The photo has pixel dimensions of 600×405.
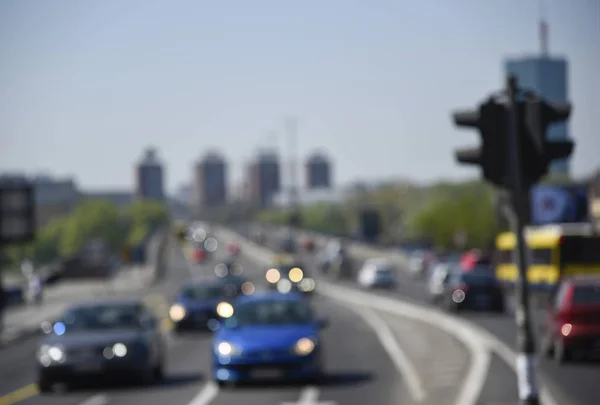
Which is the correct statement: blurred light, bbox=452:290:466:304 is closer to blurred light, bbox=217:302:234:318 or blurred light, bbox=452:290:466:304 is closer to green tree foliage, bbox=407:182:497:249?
blurred light, bbox=217:302:234:318

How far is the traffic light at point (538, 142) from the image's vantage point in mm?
12805

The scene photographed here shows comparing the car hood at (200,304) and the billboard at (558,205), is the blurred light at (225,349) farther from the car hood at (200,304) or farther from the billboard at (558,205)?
the billboard at (558,205)

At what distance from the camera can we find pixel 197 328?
39.0 meters

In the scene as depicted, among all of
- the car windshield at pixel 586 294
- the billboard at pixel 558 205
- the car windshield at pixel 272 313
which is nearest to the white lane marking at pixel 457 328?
the car windshield at pixel 586 294

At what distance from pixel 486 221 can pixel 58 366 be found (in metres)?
124

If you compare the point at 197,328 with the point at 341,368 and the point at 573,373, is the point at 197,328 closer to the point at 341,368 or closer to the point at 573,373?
the point at 341,368

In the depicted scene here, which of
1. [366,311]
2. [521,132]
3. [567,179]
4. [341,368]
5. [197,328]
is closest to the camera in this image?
[521,132]

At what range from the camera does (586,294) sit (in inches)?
969

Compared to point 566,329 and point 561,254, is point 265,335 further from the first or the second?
point 561,254

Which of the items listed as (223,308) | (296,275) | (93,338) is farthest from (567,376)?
(296,275)

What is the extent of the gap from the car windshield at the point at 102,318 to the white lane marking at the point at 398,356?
14.8 ft

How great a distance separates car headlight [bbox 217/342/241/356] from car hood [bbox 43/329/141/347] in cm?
151

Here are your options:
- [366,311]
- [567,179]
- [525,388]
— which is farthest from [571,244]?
[567,179]

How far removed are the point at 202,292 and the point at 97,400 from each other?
63.6 feet
